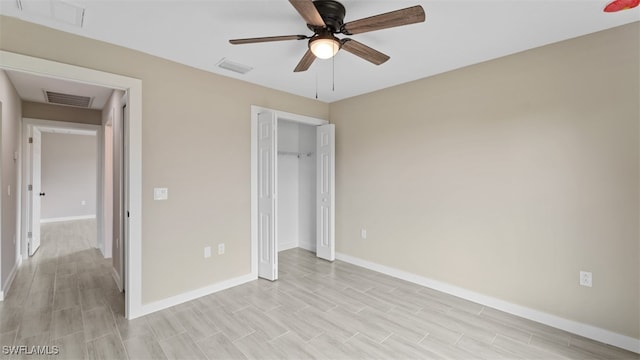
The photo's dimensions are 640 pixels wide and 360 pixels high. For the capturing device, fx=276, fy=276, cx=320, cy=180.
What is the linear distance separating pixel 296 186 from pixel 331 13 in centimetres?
364

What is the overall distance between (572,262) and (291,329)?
255 centimetres

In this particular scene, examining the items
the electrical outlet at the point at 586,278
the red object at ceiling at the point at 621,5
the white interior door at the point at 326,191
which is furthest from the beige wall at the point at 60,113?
the electrical outlet at the point at 586,278

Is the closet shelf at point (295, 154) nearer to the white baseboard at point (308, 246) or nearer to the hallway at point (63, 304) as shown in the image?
the white baseboard at point (308, 246)

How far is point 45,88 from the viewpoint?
358cm

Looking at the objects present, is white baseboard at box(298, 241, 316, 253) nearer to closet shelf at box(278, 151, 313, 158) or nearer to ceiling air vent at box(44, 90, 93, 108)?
closet shelf at box(278, 151, 313, 158)

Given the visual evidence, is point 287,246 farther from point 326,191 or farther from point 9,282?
point 9,282

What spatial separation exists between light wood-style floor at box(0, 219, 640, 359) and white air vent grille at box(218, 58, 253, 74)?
2574 mm

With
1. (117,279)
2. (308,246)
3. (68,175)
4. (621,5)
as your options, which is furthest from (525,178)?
(68,175)

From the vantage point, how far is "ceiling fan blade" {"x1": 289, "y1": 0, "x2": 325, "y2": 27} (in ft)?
4.99

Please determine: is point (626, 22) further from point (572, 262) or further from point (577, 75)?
point (572, 262)

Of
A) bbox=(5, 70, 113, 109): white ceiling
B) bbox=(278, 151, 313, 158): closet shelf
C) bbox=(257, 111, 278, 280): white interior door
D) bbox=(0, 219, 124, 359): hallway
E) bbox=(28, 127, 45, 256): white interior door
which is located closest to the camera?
bbox=(0, 219, 124, 359): hallway

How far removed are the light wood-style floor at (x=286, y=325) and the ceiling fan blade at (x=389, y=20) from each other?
2.35 meters

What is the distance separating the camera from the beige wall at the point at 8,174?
2.99 meters

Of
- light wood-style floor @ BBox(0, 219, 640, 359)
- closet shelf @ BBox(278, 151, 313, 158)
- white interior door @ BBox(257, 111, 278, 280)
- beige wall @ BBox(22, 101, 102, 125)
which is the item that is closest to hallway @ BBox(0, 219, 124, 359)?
light wood-style floor @ BBox(0, 219, 640, 359)
